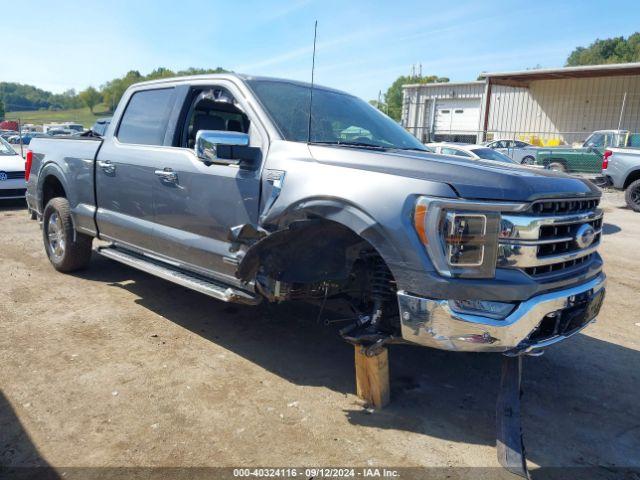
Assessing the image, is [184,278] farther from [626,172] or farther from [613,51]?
[613,51]

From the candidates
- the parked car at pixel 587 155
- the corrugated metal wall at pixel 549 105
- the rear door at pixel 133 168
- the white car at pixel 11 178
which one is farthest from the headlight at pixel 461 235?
the corrugated metal wall at pixel 549 105

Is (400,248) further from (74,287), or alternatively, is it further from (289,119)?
(74,287)

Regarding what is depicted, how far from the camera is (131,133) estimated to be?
5062 millimetres

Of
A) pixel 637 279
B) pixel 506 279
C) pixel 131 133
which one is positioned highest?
pixel 131 133

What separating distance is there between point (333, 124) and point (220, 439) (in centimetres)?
232

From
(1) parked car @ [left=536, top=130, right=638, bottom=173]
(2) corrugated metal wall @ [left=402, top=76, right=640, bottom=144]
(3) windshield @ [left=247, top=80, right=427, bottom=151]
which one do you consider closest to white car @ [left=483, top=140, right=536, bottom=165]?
(1) parked car @ [left=536, top=130, right=638, bottom=173]

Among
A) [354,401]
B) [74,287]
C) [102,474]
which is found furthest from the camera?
[74,287]

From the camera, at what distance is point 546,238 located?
113 inches

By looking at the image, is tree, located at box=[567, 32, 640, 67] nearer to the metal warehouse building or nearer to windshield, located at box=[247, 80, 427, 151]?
the metal warehouse building

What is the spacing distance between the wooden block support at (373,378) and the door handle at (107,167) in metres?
3.04

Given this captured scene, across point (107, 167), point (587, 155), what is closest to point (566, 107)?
point (587, 155)

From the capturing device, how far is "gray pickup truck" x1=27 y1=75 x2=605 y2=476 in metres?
2.74

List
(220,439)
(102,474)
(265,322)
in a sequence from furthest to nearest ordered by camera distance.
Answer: (265,322) → (220,439) → (102,474)

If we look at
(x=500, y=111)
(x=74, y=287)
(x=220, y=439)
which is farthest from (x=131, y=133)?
(x=500, y=111)
